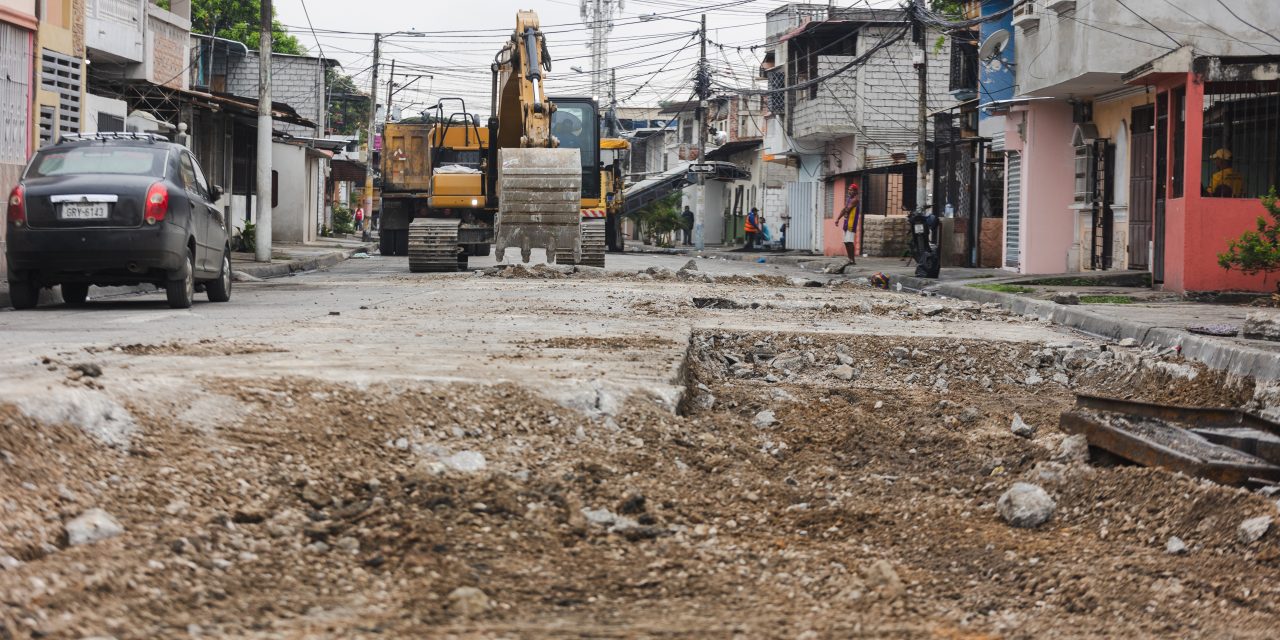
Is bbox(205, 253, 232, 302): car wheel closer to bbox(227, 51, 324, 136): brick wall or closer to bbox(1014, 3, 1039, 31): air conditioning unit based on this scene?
bbox(1014, 3, 1039, 31): air conditioning unit

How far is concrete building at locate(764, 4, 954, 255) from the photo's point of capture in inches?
1694

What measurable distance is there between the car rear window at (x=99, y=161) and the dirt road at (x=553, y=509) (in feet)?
18.5

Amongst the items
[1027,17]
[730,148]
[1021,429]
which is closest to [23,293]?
[1021,429]

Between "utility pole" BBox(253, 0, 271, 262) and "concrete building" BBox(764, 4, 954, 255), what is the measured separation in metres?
19.5

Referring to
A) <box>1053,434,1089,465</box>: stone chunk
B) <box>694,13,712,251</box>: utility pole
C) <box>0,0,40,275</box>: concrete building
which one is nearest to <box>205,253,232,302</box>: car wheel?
<box>0,0,40,275</box>: concrete building

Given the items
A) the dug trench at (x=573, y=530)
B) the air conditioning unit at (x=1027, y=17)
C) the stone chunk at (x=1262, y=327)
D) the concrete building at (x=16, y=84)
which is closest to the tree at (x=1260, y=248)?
the stone chunk at (x=1262, y=327)

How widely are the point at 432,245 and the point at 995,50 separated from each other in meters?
12.3

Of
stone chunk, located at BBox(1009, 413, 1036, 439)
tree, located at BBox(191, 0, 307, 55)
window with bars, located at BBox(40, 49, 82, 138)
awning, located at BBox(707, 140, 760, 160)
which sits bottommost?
stone chunk, located at BBox(1009, 413, 1036, 439)

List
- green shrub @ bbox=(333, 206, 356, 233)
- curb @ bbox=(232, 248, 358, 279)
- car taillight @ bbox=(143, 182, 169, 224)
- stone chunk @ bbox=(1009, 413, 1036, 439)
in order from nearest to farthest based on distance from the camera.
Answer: stone chunk @ bbox=(1009, 413, 1036, 439), car taillight @ bbox=(143, 182, 169, 224), curb @ bbox=(232, 248, 358, 279), green shrub @ bbox=(333, 206, 356, 233)

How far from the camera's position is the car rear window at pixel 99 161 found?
12961 millimetres

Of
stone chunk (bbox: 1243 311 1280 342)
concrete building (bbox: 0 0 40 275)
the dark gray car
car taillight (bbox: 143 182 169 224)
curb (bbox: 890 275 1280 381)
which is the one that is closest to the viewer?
curb (bbox: 890 275 1280 381)

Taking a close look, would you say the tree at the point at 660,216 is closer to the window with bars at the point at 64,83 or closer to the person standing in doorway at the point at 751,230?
the person standing in doorway at the point at 751,230

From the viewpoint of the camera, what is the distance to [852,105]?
143 ft

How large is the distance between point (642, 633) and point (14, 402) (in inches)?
101
